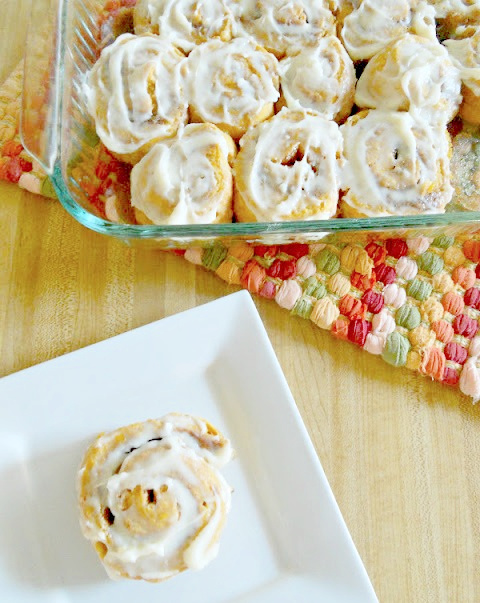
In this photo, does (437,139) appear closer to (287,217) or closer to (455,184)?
(455,184)

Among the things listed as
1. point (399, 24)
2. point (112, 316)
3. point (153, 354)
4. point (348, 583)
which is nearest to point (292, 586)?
point (348, 583)

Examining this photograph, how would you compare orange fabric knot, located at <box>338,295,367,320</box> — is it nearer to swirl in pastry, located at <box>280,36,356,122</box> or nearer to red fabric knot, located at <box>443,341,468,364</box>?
red fabric knot, located at <box>443,341,468,364</box>

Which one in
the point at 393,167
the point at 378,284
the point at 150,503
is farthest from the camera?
the point at 378,284

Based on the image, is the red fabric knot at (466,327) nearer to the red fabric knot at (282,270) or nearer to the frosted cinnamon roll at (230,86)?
the red fabric knot at (282,270)

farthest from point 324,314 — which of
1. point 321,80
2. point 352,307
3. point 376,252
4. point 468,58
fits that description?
point 468,58

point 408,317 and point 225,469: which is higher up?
point 408,317

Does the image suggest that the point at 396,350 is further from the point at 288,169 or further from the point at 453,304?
the point at 288,169

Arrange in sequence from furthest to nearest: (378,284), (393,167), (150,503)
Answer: (378,284)
(393,167)
(150,503)

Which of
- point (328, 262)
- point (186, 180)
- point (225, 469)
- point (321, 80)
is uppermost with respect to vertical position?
point (321, 80)
